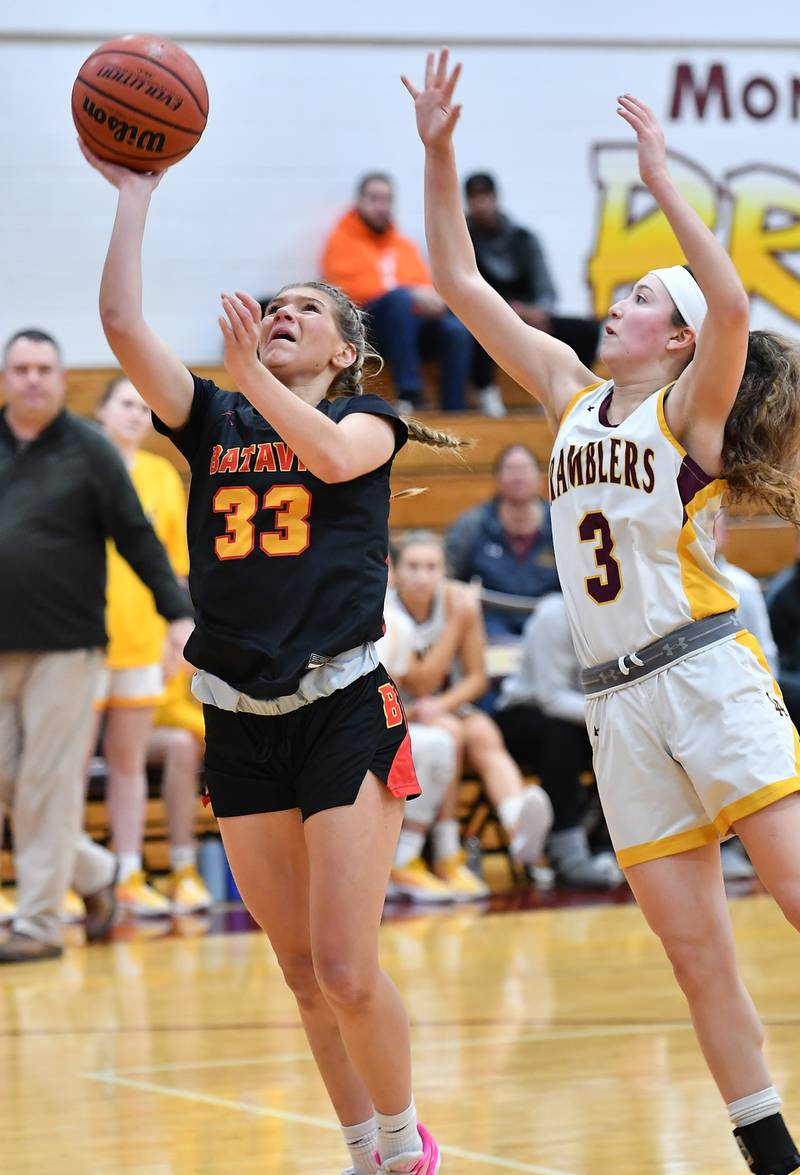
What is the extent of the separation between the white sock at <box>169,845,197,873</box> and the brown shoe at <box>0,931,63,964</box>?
1.30 m

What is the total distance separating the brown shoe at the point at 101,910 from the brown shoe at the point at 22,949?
47 cm

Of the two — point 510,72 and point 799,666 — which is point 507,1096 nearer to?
point 799,666

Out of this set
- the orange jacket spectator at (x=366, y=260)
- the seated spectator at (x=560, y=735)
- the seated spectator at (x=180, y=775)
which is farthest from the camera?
the orange jacket spectator at (x=366, y=260)

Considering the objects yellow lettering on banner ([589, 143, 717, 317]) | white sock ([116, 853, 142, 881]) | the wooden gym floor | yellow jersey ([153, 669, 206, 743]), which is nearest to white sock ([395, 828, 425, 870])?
the wooden gym floor

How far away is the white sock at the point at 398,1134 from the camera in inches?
132

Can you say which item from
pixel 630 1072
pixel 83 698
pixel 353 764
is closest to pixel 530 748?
pixel 83 698

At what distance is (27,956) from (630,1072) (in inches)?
110

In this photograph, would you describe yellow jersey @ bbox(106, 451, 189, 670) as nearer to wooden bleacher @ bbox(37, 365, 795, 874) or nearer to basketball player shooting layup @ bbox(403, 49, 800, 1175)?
wooden bleacher @ bbox(37, 365, 795, 874)

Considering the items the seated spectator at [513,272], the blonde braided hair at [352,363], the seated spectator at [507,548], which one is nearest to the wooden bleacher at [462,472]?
the seated spectator at [513,272]

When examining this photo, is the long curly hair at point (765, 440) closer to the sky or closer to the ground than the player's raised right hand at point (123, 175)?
closer to the ground

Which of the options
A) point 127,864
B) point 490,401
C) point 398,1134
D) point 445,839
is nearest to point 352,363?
point 398,1134

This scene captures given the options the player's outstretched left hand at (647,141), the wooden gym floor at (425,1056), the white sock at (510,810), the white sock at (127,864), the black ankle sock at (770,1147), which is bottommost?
the wooden gym floor at (425,1056)

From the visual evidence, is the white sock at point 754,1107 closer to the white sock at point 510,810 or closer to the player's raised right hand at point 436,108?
the player's raised right hand at point 436,108

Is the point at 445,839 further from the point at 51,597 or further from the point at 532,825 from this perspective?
the point at 51,597
